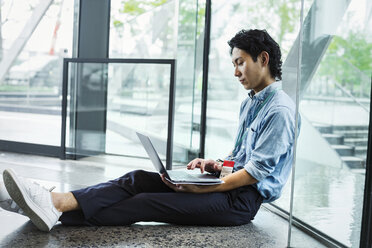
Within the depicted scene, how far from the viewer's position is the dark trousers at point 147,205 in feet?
7.31

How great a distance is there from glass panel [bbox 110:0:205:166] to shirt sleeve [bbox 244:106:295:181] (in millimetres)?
2442

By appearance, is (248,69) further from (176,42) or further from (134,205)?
(176,42)

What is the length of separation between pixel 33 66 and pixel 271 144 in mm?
3979

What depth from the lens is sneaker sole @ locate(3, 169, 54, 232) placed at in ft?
6.55

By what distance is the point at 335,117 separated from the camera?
6.65 feet

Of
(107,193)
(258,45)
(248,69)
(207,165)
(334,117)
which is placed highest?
(258,45)

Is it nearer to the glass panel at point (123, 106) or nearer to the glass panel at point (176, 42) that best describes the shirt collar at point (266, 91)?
A: the glass panel at point (123, 106)

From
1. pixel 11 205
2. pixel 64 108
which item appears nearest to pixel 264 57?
pixel 11 205

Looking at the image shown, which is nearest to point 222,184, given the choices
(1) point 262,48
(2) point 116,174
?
(1) point 262,48

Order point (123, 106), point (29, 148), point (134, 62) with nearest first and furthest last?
1. point (134, 62)
2. point (123, 106)
3. point (29, 148)

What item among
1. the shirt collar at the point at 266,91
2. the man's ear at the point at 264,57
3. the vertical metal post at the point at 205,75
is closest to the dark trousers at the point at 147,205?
the shirt collar at the point at 266,91

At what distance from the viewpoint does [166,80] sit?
14.3 ft

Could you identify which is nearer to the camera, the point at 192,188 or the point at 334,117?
the point at 334,117

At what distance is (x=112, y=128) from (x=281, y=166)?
8.75 ft
